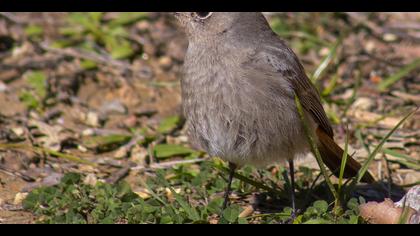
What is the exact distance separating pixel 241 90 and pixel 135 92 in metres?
2.82

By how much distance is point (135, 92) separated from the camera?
23.9ft

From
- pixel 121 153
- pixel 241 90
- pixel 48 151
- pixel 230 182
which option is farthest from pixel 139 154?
pixel 241 90

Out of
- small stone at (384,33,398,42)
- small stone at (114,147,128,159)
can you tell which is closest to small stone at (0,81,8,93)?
small stone at (114,147,128,159)

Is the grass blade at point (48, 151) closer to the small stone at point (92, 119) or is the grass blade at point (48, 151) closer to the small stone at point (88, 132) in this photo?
Answer: the small stone at point (88, 132)

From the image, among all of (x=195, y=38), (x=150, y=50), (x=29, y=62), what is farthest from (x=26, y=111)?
(x=195, y=38)

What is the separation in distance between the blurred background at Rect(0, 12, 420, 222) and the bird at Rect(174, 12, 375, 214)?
0.78 m

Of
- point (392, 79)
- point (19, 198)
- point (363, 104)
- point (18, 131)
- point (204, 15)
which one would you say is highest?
point (204, 15)

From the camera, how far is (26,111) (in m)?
6.62

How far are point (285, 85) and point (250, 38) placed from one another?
1.34 feet

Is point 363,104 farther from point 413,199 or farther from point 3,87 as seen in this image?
point 3,87

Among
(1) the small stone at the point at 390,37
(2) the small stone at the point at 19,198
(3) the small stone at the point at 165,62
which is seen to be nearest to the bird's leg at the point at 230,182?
(2) the small stone at the point at 19,198

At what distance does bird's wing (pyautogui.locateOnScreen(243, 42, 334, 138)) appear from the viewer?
478cm

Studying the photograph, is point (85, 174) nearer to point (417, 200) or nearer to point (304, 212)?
point (304, 212)

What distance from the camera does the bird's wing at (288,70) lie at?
15.7ft
